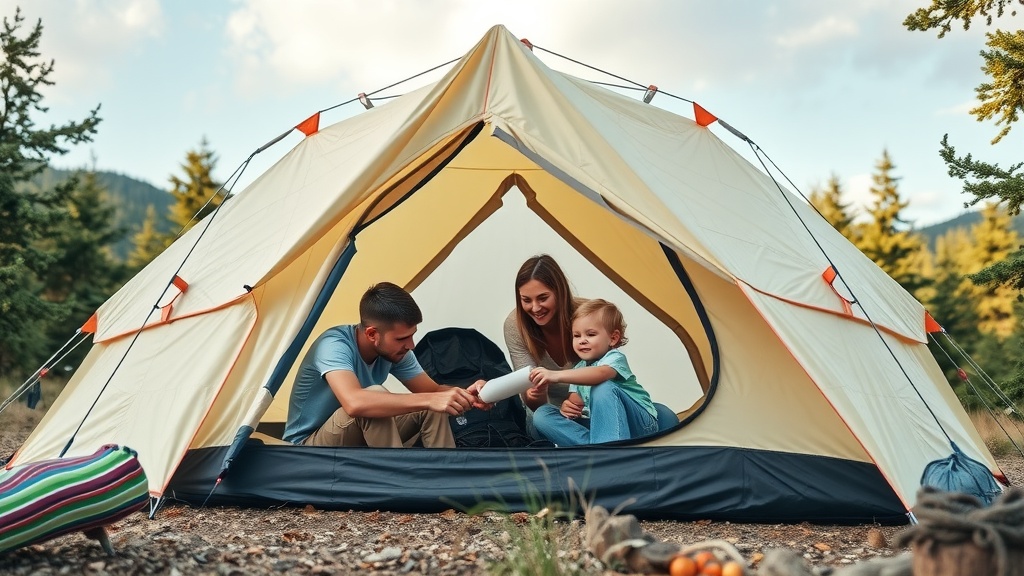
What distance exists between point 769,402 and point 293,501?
2.03m

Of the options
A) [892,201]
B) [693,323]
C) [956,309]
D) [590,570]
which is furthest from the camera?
[892,201]

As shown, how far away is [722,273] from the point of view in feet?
12.0

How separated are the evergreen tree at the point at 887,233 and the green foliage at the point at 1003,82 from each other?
41.5 ft

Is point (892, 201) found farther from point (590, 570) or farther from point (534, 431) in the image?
point (590, 570)

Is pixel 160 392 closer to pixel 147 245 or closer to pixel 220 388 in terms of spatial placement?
pixel 220 388

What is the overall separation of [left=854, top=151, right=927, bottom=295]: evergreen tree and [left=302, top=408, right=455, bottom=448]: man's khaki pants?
664 inches

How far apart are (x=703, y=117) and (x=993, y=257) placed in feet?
65.3

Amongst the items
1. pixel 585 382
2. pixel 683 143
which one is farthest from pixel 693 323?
pixel 585 382

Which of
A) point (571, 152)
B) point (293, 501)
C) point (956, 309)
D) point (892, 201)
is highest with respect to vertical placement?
point (892, 201)

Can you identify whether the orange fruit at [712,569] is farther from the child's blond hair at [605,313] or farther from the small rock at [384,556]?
the child's blond hair at [605,313]

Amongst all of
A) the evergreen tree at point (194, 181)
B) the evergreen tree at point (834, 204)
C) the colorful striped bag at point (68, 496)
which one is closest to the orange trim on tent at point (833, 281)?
the colorful striped bag at point (68, 496)

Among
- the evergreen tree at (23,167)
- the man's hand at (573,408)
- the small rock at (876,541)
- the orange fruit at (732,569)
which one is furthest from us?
the evergreen tree at (23,167)

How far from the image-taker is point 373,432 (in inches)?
160

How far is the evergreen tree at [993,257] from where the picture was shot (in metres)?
21.8
